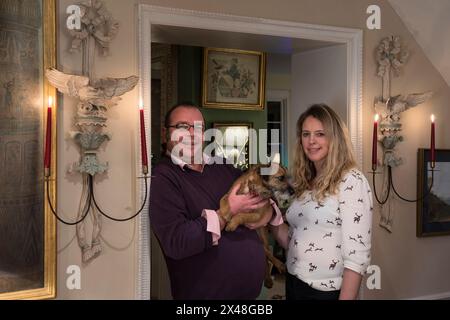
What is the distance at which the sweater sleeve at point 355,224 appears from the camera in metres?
1.19

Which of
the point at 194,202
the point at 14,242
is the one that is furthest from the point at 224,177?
the point at 14,242

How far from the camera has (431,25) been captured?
188 centimetres

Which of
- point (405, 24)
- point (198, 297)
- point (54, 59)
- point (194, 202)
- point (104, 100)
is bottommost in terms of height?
point (198, 297)

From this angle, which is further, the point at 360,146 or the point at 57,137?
the point at 360,146

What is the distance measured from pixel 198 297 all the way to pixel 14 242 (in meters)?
0.56

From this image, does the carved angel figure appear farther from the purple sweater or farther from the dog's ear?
the dog's ear

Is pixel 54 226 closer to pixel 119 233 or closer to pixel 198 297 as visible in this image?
pixel 119 233


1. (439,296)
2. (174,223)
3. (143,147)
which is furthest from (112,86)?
(439,296)

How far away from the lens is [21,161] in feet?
4.36

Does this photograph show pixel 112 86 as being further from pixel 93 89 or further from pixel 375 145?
pixel 375 145

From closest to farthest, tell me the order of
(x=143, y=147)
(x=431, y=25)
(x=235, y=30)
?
(x=143, y=147)
(x=235, y=30)
(x=431, y=25)

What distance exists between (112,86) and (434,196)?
1475mm

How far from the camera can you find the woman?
3.94ft

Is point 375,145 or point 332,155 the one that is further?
point 375,145
